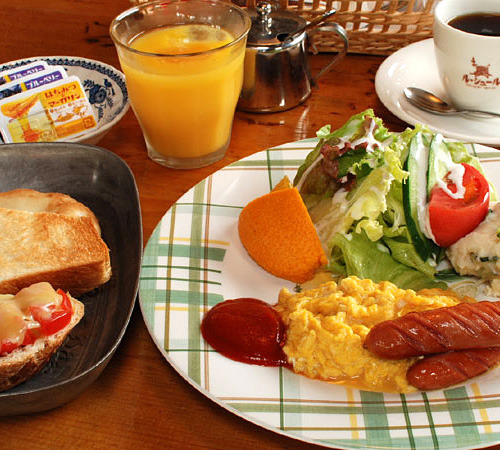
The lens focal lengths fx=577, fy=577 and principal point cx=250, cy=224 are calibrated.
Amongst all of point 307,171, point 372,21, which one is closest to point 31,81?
point 307,171

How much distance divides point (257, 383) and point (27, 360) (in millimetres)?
561

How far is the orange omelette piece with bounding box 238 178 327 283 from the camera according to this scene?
1735mm

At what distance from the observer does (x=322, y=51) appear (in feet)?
9.87

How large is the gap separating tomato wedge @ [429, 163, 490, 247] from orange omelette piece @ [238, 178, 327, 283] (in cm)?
37

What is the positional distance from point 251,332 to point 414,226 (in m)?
0.65

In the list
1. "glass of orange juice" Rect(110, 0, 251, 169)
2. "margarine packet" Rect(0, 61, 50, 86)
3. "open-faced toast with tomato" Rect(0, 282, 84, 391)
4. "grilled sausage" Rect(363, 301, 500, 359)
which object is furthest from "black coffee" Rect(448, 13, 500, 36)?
"open-faced toast with tomato" Rect(0, 282, 84, 391)

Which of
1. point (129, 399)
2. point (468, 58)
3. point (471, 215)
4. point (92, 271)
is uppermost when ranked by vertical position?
point (468, 58)

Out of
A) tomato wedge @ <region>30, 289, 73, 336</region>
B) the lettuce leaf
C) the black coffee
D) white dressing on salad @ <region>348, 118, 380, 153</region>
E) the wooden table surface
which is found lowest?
the wooden table surface

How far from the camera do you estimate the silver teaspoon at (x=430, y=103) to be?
2381mm

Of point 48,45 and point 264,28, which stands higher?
point 264,28

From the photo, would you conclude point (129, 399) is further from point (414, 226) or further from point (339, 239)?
point (414, 226)

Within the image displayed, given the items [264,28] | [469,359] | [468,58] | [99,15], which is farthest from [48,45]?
[469,359]

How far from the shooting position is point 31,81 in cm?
236

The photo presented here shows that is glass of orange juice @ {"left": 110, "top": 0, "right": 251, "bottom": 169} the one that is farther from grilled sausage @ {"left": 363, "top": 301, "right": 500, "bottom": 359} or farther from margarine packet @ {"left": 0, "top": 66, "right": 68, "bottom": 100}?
grilled sausage @ {"left": 363, "top": 301, "right": 500, "bottom": 359}
